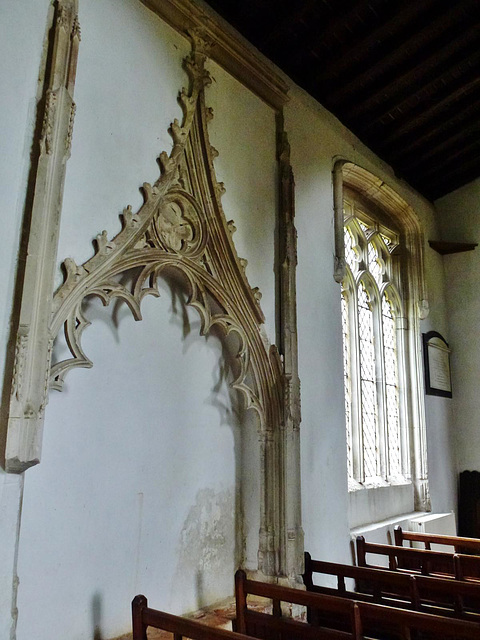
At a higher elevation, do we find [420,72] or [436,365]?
[420,72]

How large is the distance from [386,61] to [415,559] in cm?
389

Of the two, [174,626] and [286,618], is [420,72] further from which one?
[174,626]

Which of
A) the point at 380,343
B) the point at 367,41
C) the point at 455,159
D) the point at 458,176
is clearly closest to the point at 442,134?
the point at 455,159

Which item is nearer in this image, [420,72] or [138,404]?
[138,404]

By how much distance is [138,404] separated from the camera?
2961 millimetres

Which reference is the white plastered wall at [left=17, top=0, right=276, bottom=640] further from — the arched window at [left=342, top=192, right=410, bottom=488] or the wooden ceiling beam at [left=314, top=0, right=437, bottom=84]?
the arched window at [left=342, top=192, right=410, bottom=488]

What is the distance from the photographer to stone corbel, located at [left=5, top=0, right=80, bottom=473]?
2100 millimetres

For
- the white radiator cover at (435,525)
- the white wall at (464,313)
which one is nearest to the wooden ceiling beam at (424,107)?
the white wall at (464,313)

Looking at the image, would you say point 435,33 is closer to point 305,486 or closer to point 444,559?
point 305,486

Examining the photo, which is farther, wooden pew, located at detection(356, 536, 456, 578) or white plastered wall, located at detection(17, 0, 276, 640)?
wooden pew, located at detection(356, 536, 456, 578)

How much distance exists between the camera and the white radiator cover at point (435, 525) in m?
5.06

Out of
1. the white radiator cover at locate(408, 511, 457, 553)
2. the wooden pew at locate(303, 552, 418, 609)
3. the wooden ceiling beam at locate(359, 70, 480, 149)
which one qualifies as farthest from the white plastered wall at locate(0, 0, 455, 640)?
the wooden ceiling beam at locate(359, 70, 480, 149)

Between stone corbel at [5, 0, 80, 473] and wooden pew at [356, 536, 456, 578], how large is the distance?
2746 millimetres

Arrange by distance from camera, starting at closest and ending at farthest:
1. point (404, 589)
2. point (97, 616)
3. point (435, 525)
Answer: point (97, 616)
point (404, 589)
point (435, 525)
